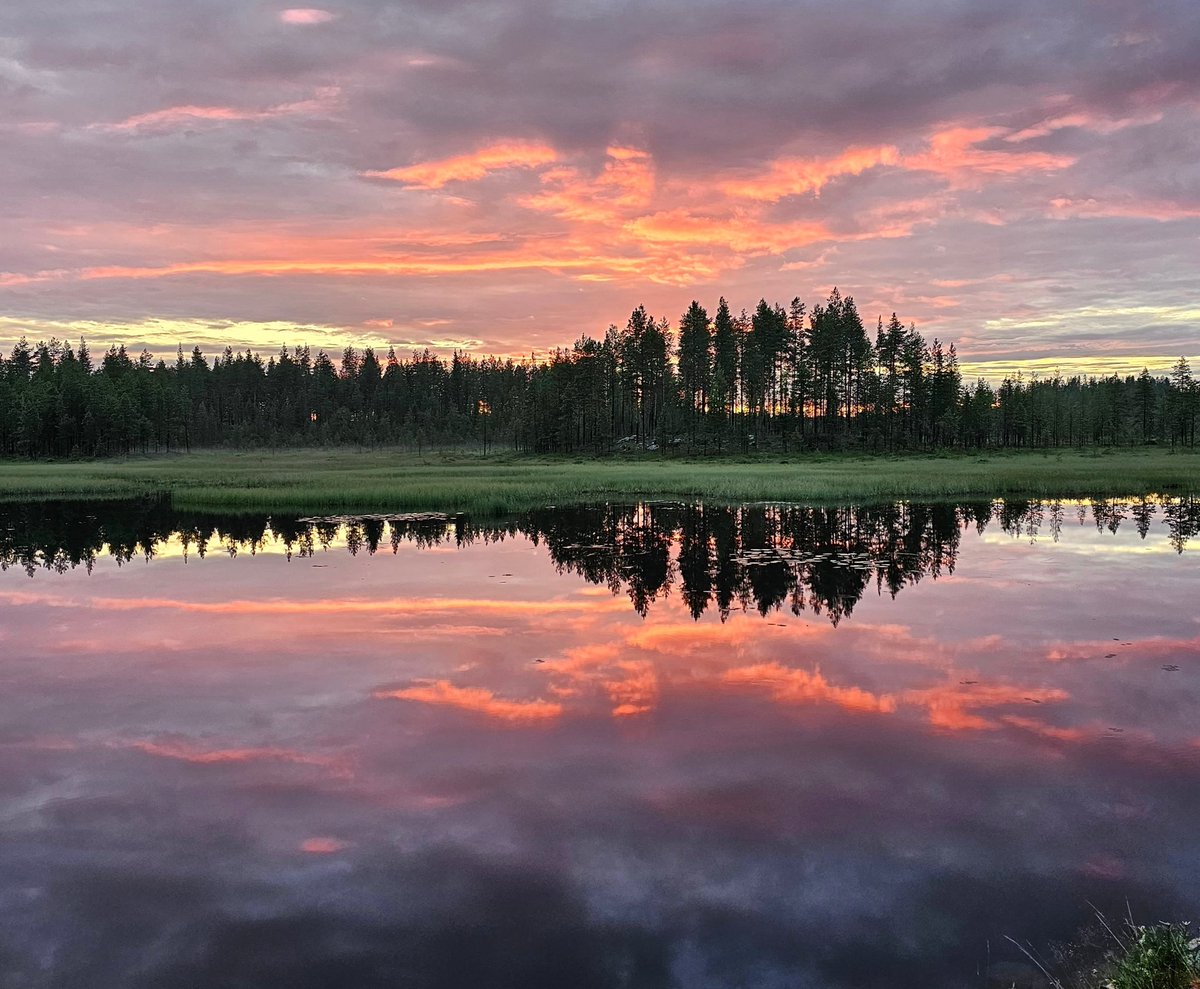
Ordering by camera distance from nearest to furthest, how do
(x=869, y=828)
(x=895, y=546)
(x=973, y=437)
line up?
(x=869, y=828)
(x=895, y=546)
(x=973, y=437)

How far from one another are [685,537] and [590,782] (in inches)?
1014

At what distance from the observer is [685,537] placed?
36469 millimetres

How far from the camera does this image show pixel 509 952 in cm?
753

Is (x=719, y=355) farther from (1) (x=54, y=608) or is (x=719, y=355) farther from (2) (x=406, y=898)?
(2) (x=406, y=898)

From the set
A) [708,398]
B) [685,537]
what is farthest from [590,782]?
[708,398]

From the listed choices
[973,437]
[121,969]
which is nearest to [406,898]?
[121,969]

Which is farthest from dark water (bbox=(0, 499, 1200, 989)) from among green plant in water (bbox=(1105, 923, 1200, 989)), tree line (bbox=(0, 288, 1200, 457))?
tree line (bbox=(0, 288, 1200, 457))

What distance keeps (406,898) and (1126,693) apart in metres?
13.0

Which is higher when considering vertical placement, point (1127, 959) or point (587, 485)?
point (587, 485)

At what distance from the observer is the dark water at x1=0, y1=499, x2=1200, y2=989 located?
7688mm

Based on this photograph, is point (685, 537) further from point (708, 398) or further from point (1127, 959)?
point (708, 398)

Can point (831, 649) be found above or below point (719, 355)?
below

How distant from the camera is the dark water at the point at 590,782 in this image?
769 cm

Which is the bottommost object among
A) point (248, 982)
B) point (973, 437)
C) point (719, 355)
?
point (248, 982)
